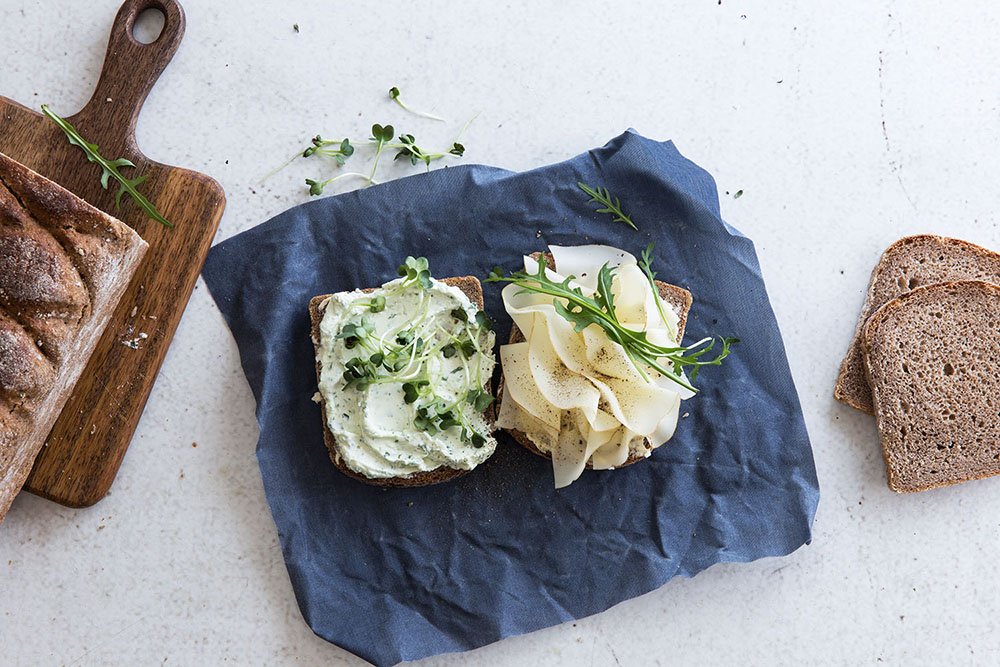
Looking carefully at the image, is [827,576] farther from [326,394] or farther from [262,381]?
[262,381]

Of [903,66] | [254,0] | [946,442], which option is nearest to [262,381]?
[254,0]

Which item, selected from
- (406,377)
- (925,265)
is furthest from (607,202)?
(925,265)

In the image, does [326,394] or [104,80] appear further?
[104,80]

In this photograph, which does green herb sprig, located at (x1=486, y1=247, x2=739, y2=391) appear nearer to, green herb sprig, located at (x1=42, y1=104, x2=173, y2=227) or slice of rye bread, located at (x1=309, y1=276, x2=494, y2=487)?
slice of rye bread, located at (x1=309, y1=276, x2=494, y2=487)

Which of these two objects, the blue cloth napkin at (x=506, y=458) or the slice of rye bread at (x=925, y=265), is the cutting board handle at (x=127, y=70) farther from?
the slice of rye bread at (x=925, y=265)

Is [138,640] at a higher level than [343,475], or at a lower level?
lower

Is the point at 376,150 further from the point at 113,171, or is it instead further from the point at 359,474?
the point at 359,474
